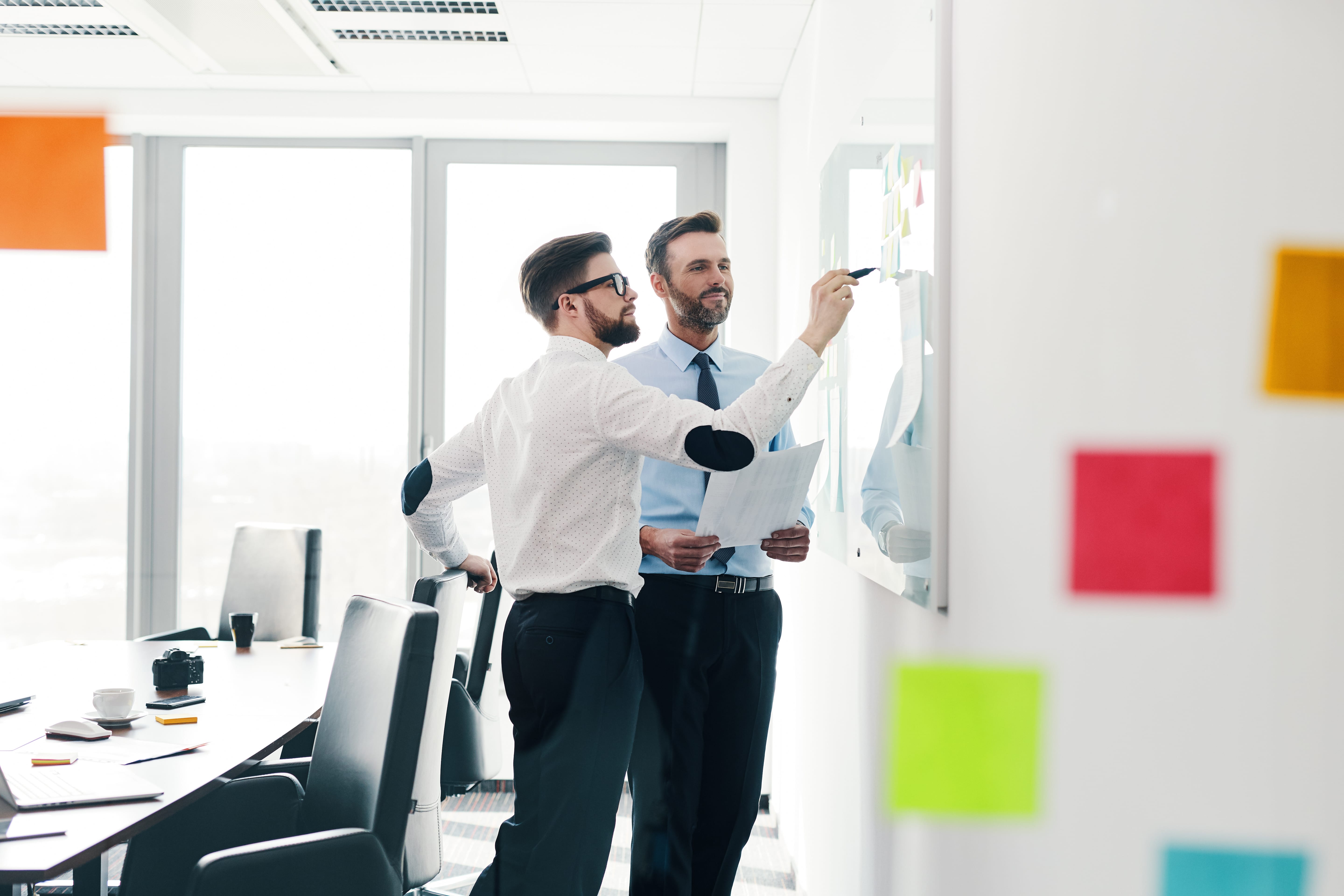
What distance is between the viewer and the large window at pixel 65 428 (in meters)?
3.92

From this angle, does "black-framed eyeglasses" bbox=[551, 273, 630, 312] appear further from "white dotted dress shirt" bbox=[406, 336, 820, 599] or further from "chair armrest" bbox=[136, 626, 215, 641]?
"chair armrest" bbox=[136, 626, 215, 641]

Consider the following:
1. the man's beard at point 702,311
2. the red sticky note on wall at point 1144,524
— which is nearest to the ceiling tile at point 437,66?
the man's beard at point 702,311

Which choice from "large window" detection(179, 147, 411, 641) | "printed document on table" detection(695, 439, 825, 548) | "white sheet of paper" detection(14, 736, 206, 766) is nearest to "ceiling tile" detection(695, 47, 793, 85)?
"large window" detection(179, 147, 411, 641)

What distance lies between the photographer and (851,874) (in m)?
2.06

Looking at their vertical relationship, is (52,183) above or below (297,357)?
above

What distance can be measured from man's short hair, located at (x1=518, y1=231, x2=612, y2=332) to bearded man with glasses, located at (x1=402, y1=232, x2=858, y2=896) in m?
0.09

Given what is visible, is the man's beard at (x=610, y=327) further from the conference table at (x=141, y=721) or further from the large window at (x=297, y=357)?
the large window at (x=297, y=357)

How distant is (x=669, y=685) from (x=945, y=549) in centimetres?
74

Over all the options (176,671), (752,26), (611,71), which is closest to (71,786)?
(176,671)

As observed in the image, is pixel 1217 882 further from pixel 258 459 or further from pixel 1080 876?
pixel 258 459

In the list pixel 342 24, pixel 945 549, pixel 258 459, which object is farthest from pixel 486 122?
pixel 945 549

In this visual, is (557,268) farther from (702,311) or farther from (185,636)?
(185,636)

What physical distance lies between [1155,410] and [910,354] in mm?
687

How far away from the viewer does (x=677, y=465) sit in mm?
1939
